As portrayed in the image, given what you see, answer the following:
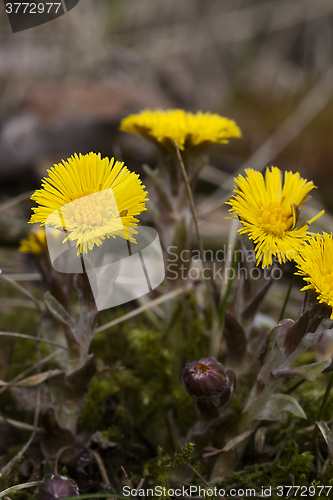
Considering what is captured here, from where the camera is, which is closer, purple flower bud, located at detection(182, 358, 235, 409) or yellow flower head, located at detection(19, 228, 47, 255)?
purple flower bud, located at detection(182, 358, 235, 409)

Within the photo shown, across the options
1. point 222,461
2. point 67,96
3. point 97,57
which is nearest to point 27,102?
point 67,96

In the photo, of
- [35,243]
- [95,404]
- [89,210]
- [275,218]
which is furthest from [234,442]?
[35,243]

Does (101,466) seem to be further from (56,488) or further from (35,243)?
(35,243)

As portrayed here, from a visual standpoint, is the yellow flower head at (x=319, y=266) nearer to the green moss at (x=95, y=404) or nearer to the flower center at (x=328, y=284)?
the flower center at (x=328, y=284)

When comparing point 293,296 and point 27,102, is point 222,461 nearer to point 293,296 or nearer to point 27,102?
point 293,296

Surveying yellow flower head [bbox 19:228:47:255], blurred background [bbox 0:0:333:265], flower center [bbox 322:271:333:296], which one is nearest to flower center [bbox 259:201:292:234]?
flower center [bbox 322:271:333:296]

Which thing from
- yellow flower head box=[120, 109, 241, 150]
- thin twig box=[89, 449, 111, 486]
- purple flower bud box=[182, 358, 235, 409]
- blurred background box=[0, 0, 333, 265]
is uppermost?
blurred background box=[0, 0, 333, 265]

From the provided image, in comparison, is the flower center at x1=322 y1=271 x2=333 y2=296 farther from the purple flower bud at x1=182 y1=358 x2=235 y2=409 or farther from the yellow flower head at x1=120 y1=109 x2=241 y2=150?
the yellow flower head at x1=120 y1=109 x2=241 y2=150
